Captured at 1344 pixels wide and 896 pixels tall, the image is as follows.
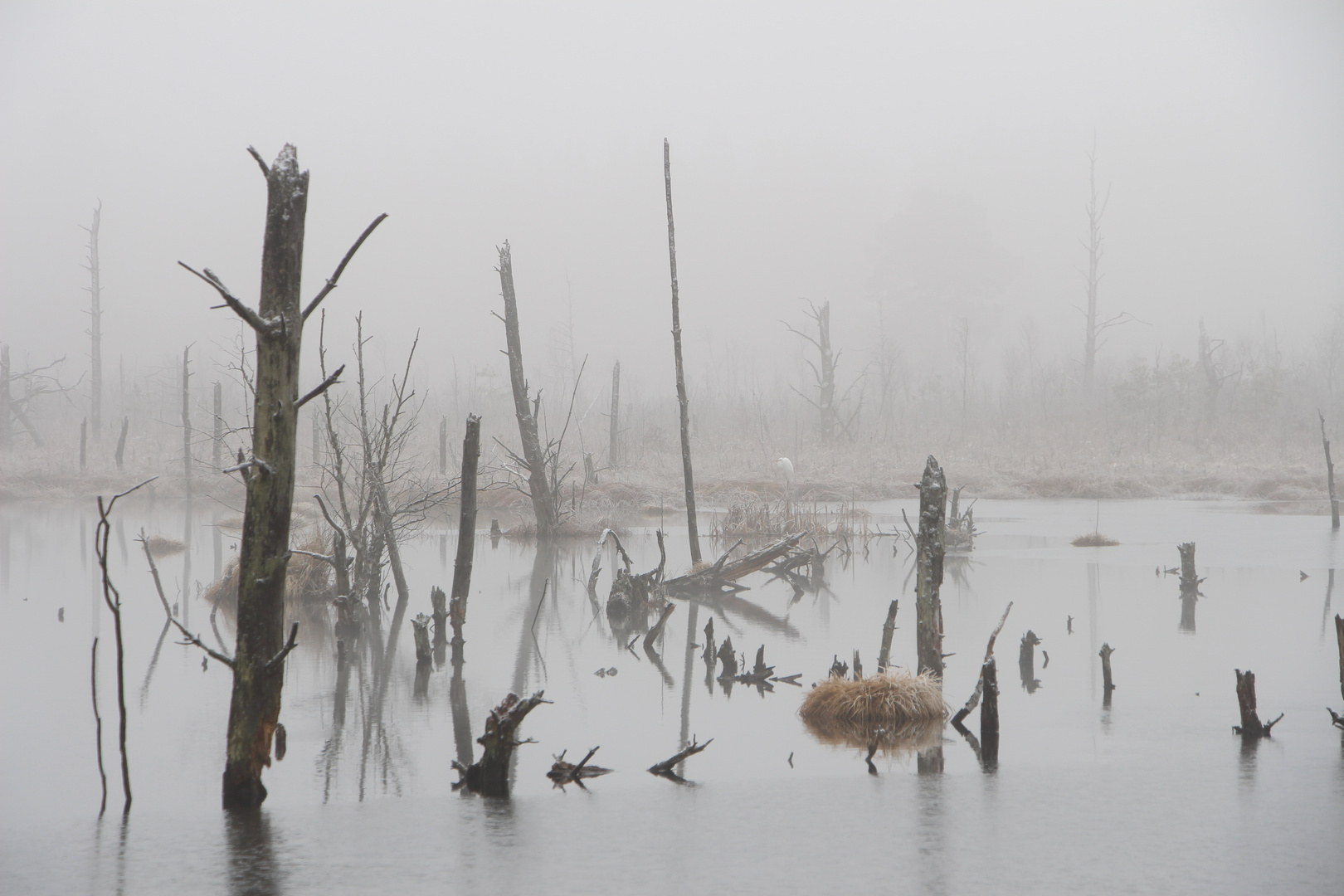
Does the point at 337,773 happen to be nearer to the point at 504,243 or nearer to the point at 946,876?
the point at 946,876

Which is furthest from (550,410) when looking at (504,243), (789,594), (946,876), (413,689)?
(946,876)

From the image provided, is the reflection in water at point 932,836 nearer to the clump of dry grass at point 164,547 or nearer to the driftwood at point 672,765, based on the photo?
the driftwood at point 672,765

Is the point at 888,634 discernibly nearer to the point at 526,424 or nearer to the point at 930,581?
the point at 930,581

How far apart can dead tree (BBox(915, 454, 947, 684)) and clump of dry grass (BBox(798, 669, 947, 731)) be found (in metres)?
0.25

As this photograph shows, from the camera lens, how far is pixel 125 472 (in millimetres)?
33656

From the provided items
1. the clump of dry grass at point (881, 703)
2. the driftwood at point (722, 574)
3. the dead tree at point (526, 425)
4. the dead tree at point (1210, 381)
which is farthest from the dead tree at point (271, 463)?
the dead tree at point (1210, 381)

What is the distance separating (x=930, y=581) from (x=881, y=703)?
101cm

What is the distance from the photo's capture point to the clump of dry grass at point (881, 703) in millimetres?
7414

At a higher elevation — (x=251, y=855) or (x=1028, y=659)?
(x=1028, y=659)

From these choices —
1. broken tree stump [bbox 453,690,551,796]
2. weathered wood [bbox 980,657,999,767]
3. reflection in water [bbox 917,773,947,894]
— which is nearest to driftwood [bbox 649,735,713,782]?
broken tree stump [bbox 453,690,551,796]

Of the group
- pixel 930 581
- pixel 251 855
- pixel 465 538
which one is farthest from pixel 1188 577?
pixel 251 855

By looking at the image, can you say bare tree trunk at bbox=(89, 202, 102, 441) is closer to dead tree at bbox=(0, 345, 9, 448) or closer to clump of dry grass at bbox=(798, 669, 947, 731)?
dead tree at bbox=(0, 345, 9, 448)

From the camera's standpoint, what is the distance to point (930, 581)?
7715mm

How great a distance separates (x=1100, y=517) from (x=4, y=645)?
2189cm
